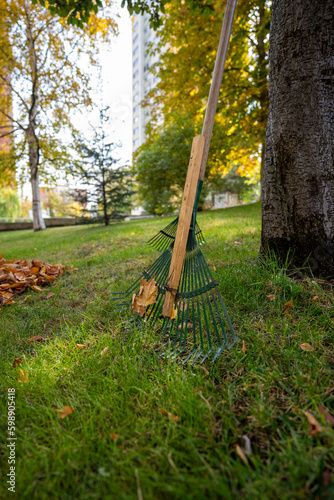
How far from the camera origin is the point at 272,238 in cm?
205

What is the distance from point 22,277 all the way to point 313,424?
278cm

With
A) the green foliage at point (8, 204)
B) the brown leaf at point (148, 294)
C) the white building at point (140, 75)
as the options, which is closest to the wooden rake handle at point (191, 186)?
the brown leaf at point (148, 294)

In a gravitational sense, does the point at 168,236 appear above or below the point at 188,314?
above

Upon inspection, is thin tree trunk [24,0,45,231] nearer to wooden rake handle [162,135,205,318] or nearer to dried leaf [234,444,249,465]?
wooden rake handle [162,135,205,318]

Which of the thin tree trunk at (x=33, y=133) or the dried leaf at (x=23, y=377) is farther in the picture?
the thin tree trunk at (x=33, y=133)

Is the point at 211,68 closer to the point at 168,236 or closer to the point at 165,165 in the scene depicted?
the point at 165,165

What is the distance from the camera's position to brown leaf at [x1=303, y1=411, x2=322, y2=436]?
0.88 metres

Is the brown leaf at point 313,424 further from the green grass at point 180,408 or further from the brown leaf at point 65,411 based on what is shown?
the brown leaf at point 65,411

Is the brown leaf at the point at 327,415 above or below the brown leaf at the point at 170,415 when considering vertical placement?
above

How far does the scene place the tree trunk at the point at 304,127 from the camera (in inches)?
68.1

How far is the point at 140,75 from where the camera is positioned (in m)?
47.0

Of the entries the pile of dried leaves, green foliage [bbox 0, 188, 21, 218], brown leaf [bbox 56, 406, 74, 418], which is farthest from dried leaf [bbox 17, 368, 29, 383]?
green foliage [bbox 0, 188, 21, 218]

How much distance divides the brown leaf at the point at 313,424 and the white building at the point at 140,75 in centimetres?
4776

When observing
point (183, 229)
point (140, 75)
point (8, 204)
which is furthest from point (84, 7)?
point (140, 75)
